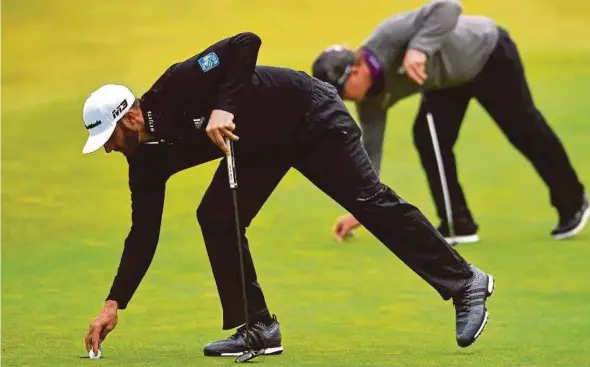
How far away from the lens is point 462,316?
6.71 m

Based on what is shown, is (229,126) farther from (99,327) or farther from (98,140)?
(99,327)

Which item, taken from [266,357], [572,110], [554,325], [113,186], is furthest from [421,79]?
[572,110]

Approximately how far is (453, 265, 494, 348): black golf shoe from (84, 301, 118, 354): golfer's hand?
1.52 meters

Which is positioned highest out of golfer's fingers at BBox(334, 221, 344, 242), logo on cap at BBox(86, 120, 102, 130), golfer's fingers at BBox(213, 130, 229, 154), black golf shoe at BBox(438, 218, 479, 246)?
logo on cap at BBox(86, 120, 102, 130)

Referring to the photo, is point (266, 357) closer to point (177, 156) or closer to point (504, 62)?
point (177, 156)

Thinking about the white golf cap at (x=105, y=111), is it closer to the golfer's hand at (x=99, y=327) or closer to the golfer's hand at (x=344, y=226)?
the golfer's hand at (x=99, y=327)

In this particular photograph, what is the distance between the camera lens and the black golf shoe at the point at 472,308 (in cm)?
661

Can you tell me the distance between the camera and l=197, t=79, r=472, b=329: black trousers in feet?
21.8

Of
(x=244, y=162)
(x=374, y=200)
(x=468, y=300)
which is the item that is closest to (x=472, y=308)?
(x=468, y=300)

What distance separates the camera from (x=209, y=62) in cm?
632

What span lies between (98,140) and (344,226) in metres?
4.61

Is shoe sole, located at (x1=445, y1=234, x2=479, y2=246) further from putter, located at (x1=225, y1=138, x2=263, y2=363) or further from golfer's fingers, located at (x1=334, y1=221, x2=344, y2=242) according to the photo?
putter, located at (x1=225, y1=138, x2=263, y2=363)

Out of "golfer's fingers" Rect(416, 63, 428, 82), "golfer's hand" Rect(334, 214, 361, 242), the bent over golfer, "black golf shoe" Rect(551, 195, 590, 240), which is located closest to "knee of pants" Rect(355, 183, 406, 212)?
the bent over golfer

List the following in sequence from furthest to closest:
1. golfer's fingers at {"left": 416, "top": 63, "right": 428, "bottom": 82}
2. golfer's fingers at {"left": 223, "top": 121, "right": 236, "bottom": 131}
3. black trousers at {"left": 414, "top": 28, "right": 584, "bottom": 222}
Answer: black trousers at {"left": 414, "top": 28, "right": 584, "bottom": 222}
golfer's fingers at {"left": 416, "top": 63, "right": 428, "bottom": 82}
golfer's fingers at {"left": 223, "top": 121, "right": 236, "bottom": 131}
